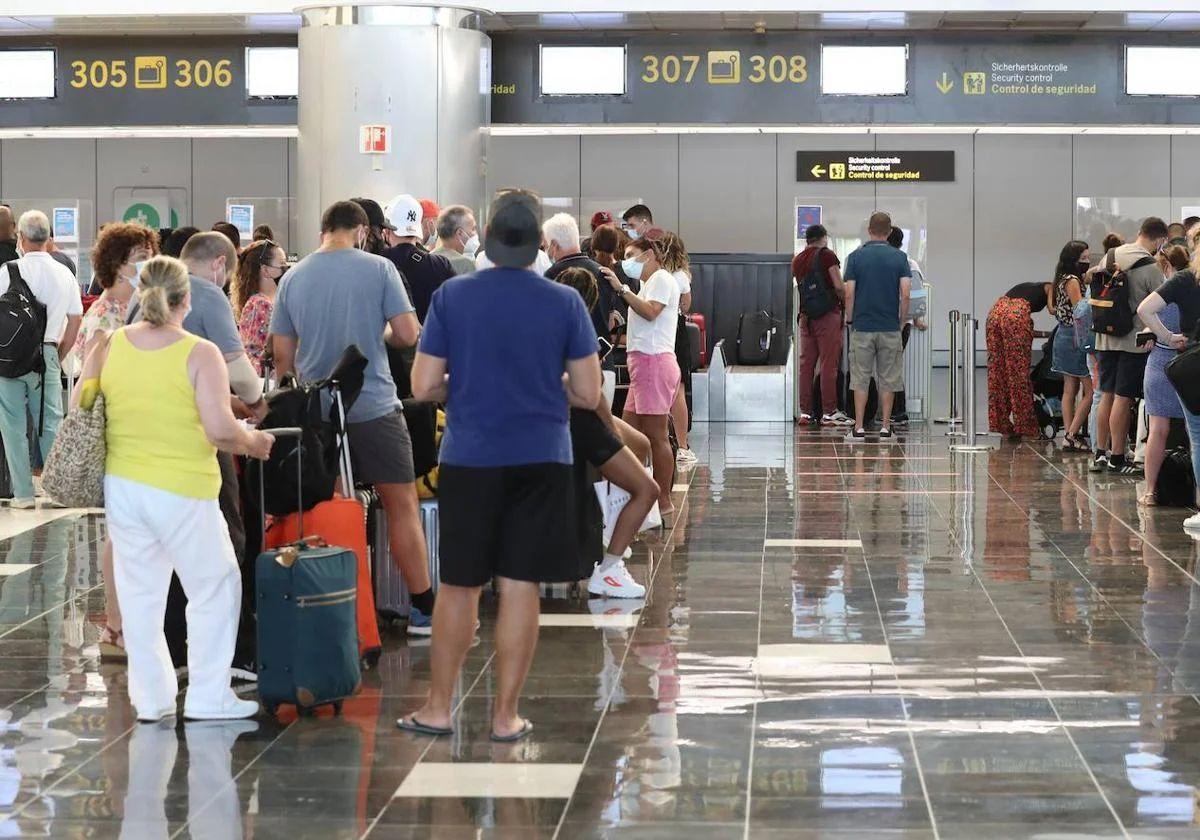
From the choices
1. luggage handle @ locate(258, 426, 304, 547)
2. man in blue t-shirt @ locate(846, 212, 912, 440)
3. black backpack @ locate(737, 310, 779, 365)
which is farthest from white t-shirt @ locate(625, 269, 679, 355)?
black backpack @ locate(737, 310, 779, 365)

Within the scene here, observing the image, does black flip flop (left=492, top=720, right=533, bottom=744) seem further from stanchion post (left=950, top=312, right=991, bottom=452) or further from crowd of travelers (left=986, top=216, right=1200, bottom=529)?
stanchion post (left=950, top=312, right=991, bottom=452)

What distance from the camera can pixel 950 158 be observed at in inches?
833

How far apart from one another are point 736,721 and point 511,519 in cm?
99

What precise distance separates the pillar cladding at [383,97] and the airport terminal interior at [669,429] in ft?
0.10

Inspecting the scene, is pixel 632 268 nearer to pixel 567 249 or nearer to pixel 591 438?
pixel 567 249

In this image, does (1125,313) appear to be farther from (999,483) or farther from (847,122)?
(847,122)

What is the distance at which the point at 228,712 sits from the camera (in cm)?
579

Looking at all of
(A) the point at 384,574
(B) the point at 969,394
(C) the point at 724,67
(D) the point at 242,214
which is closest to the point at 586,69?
(C) the point at 724,67

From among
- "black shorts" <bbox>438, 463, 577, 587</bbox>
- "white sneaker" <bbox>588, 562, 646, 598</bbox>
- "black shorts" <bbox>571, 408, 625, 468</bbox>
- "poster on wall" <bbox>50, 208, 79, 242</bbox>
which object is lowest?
"white sneaker" <bbox>588, 562, 646, 598</bbox>

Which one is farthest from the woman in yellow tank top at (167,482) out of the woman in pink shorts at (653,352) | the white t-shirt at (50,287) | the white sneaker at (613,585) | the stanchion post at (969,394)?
the stanchion post at (969,394)

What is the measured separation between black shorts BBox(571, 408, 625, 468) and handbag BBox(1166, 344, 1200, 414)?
394 centimetres

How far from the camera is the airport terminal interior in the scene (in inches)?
204

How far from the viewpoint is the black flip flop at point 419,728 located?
5.55 m

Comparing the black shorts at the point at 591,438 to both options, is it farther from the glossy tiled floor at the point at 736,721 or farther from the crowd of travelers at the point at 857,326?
the crowd of travelers at the point at 857,326
